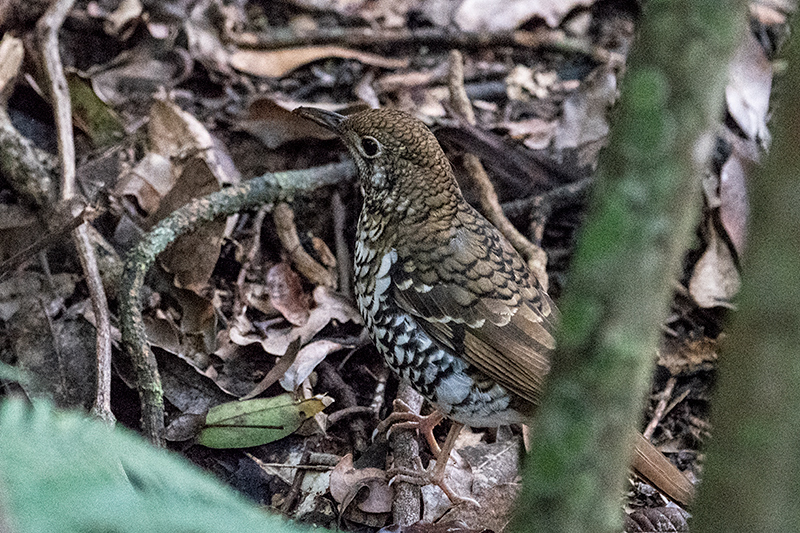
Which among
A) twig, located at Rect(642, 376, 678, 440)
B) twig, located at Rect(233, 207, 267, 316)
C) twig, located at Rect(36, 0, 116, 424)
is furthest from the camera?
twig, located at Rect(233, 207, 267, 316)

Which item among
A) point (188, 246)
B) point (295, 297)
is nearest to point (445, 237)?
point (295, 297)

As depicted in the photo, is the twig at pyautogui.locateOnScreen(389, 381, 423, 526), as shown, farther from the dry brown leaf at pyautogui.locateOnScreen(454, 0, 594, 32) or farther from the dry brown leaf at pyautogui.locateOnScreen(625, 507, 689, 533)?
the dry brown leaf at pyautogui.locateOnScreen(454, 0, 594, 32)

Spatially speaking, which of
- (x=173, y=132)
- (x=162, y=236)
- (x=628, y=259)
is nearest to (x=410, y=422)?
(x=162, y=236)

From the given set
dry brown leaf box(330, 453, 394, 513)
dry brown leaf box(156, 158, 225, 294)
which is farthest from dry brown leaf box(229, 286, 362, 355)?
dry brown leaf box(330, 453, 394, 513)

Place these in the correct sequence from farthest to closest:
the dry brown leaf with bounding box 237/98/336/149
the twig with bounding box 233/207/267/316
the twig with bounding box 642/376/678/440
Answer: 1. the dry brown leaf with bounding box 237/98/336/149
2. the twig with bounding box 233/207/267/316
3. the twig with bounding box 642/376/678/440

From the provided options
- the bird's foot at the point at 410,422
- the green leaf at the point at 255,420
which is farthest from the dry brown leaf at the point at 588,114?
the green leaf at the point at 255,420

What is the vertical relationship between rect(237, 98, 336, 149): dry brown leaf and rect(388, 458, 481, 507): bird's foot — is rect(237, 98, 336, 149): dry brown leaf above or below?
above
